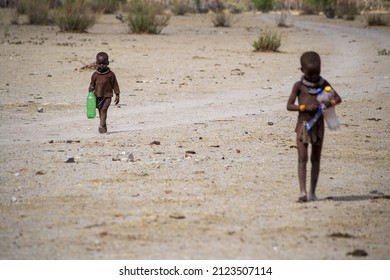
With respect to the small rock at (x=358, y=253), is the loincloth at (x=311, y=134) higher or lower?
higher

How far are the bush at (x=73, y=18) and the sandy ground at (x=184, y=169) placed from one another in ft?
40.3

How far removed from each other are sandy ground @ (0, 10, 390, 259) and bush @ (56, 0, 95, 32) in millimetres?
12285

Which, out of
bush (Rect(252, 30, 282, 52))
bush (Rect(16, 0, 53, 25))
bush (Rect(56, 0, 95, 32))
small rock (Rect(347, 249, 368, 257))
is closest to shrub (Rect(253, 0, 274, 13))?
bush (Rect(16, 0, 53, 25))

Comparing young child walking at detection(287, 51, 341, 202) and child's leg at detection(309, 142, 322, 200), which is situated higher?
young child walking at detection(287, 51, 341, 202)

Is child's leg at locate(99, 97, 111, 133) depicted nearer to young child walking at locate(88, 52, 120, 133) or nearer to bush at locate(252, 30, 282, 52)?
young child walking at locate(88, 52, 120, 133)

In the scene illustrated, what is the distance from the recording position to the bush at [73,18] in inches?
1417

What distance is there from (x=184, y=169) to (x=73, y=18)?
86.3 ft

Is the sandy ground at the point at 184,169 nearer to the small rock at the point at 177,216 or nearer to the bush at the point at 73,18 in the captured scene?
the small rock at the point at 177,216

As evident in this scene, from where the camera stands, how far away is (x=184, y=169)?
34.9 feet

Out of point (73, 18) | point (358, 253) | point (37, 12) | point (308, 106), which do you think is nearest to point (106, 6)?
point (37, 12)

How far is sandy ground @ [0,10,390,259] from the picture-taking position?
749 centimetres

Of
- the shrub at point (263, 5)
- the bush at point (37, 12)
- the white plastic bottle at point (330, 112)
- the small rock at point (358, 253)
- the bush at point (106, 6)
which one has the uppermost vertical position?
the white plastic bottle at point (330, 112)

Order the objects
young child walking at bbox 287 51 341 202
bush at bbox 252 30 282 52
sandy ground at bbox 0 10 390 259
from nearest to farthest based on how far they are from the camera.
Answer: sandy ground at bbox 0 10 390 259 < young child walking at bbox 287 51 341 202 < bush at bbox 252 30 282 52

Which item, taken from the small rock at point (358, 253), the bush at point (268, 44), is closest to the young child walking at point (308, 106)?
the small rock at point (358, 253)
